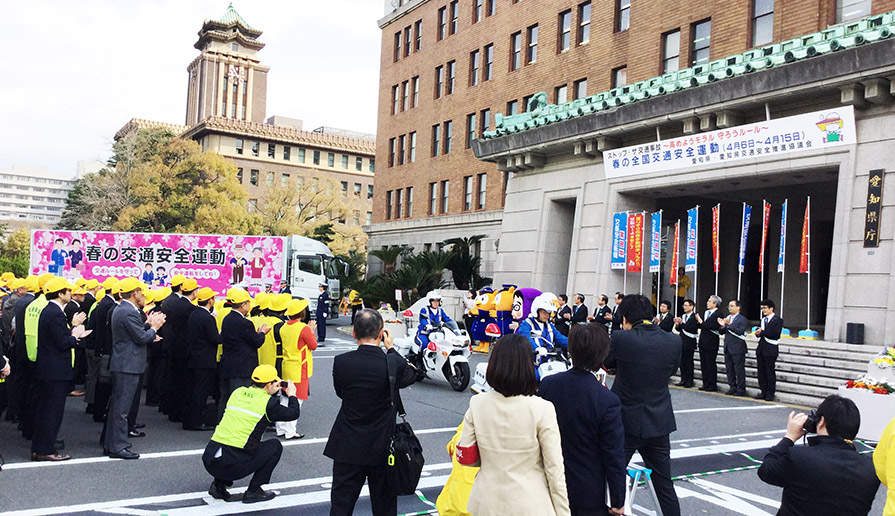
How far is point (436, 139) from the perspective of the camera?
3850 centimetres

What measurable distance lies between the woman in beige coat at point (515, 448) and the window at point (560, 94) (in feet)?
90.1

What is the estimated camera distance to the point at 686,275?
2481 cm

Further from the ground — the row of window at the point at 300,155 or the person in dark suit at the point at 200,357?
the row of window at the point at 300,155

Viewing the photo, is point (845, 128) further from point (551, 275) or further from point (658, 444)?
point (658, 444)

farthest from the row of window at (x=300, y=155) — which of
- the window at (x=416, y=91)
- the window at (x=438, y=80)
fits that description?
the window at (x=438, y=80)

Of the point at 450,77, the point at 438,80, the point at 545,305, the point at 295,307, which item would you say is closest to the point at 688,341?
the point at 545,305

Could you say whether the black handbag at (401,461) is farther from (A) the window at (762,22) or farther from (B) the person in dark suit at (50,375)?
(A) the window at (762,22)

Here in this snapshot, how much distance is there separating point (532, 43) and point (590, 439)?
30.5 metres

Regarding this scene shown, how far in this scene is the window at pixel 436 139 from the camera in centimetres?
3819

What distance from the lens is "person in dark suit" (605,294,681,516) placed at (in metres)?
5.30

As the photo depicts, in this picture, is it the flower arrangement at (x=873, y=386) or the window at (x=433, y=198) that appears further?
the window at (x=433, y=198)

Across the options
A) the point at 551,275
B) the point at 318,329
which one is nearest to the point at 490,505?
the point at 318,329

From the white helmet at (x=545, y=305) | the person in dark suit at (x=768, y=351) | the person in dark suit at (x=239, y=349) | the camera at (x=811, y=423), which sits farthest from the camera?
the person in dark suit at (x=768, y=351)

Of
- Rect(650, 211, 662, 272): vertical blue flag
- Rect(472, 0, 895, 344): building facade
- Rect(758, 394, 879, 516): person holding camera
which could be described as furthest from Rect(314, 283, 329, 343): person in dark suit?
Rect(758, 394, 879, 516): person holding camera
